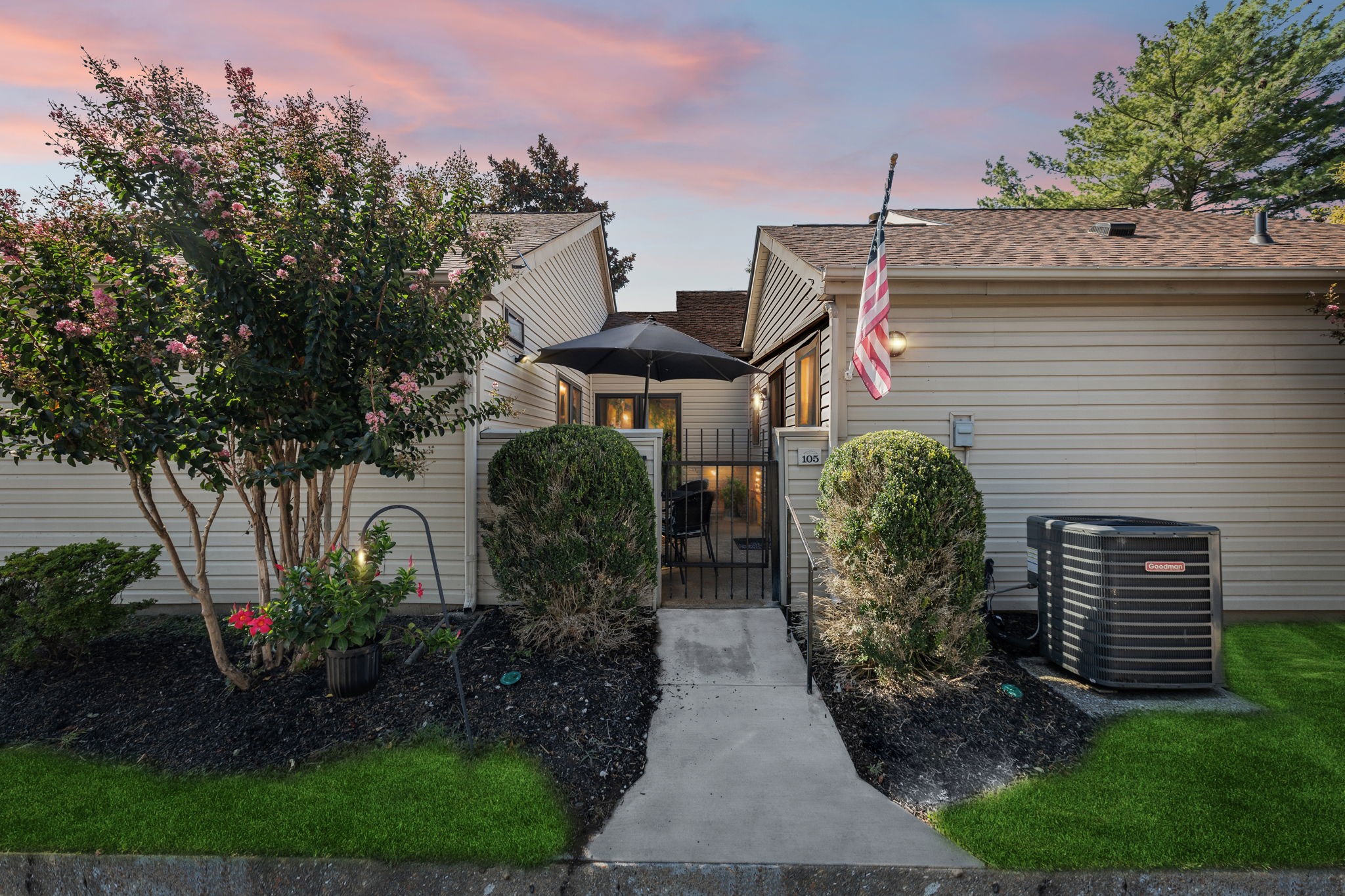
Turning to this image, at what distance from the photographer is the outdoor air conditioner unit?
3.58 m

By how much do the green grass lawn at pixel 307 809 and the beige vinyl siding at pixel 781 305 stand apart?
513 cm

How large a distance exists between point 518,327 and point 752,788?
5719 millimetres

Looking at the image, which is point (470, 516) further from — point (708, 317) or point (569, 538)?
point (708, 317)

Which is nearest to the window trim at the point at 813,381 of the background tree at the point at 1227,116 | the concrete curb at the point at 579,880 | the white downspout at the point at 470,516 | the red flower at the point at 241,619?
the white downspout at the point at 470,516

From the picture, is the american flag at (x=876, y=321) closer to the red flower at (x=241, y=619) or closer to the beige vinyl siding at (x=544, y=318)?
the beige vinyl siding at (x=544, y=318)

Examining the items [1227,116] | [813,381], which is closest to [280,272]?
[813,381]

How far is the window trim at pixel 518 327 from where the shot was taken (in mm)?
6457

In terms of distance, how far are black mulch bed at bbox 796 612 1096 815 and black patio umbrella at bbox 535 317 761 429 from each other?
3.41 m

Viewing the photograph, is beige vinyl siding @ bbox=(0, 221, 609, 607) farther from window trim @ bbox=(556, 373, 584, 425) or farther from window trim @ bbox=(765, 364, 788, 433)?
window trim @ bbox=(765, 364, 788, 433)

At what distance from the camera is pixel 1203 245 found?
581cm

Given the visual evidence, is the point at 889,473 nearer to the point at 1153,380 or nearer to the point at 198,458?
the point at 1153,380

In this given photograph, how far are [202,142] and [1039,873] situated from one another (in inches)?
218

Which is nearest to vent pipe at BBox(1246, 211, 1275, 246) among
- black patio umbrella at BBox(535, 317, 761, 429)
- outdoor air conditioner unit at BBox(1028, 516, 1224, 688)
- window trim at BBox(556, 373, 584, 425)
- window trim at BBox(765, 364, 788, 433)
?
outdoor air conditioner unit at BBox(1028, 516, 1224, 688)

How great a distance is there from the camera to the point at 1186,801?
255 cm
